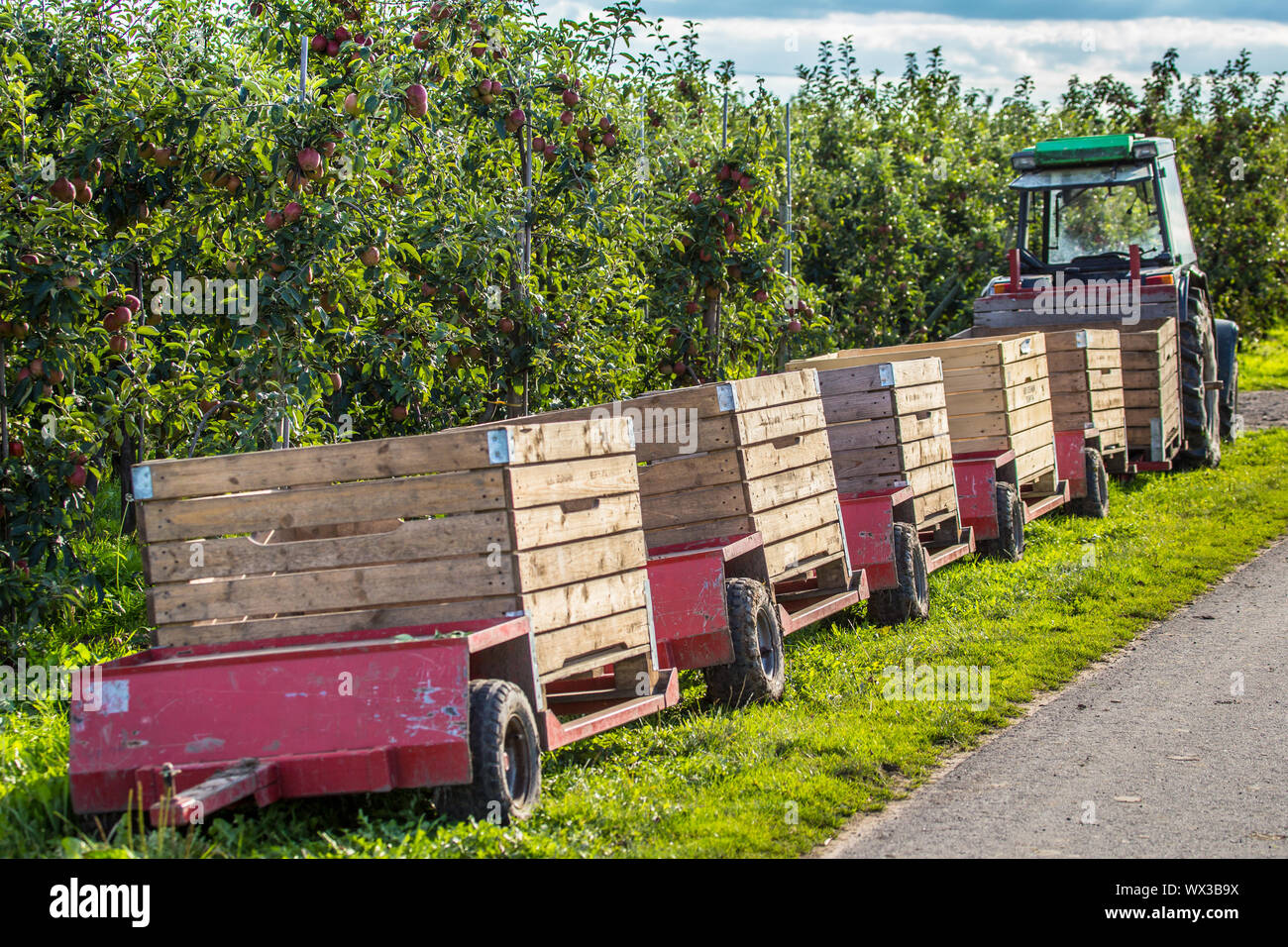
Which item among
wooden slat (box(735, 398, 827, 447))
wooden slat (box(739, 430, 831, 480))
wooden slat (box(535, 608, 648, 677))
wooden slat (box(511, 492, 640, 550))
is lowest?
wooden slat (box(535, 608, 648, 677))

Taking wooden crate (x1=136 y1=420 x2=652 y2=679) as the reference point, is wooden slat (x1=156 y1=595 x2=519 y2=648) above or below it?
below

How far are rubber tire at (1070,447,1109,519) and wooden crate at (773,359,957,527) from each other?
3.20 m

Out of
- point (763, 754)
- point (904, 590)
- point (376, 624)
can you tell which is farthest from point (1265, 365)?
point (376, 624)

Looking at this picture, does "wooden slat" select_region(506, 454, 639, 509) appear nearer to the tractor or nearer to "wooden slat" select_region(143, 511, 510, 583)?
"wooden slat" select_region(143, 511, 510, 583)

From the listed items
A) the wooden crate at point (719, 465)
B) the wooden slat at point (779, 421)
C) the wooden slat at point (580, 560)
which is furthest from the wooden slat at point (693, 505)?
the wooden slat at point (580, 560)

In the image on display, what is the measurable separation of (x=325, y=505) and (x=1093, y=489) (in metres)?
8.09

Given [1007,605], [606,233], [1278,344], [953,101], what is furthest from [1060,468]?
[1278,344]

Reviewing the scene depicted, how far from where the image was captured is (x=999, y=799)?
16.6ft

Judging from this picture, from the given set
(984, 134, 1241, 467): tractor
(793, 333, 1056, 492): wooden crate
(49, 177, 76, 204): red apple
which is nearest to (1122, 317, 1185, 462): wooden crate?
(984, 134, 1241, 467): tractor

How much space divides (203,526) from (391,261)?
2.29 metres

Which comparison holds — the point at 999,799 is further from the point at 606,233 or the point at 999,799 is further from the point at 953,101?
the point at 953,101

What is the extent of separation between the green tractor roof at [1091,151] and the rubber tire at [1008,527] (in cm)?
551

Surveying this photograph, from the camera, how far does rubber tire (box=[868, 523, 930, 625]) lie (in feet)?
26.5

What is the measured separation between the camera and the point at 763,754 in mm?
5633
